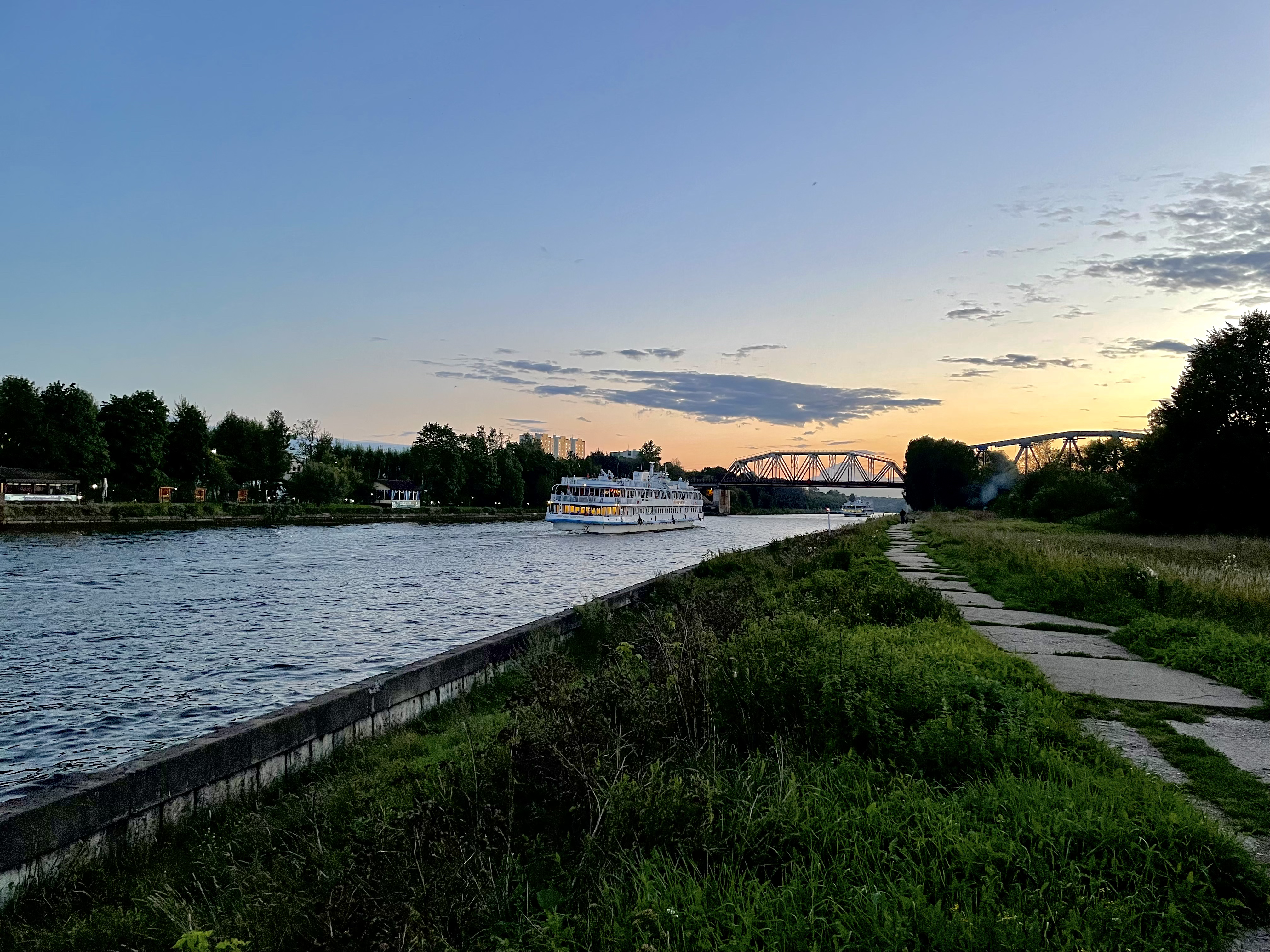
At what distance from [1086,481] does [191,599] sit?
5910cm

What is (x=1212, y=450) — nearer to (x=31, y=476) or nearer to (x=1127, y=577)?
(x=1127, y=577)

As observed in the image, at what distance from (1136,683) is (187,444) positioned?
102 metres

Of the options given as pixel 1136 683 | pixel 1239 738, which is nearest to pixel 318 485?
pixel 1136 683

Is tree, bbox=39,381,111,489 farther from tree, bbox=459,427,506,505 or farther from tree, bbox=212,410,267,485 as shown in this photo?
Answer: tree, bbox=459,427,506,505

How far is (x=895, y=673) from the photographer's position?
590cm

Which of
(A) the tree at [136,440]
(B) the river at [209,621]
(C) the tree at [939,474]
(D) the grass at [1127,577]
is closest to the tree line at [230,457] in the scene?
(A) the tree at [136,440]

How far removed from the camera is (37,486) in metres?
77.1

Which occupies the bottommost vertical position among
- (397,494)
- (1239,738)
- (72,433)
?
(1239,738)

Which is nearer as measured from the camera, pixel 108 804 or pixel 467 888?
pixel 467 888

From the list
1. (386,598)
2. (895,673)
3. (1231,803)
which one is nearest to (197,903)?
(895,673)

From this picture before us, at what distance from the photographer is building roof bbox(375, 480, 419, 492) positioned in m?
138

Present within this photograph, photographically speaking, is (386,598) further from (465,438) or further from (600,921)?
(465,438)

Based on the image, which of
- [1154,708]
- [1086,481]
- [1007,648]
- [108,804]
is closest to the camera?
[108,804]

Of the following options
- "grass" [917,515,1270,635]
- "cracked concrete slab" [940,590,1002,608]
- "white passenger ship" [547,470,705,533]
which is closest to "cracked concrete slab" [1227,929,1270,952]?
"grass" [917,515,1270,635]
